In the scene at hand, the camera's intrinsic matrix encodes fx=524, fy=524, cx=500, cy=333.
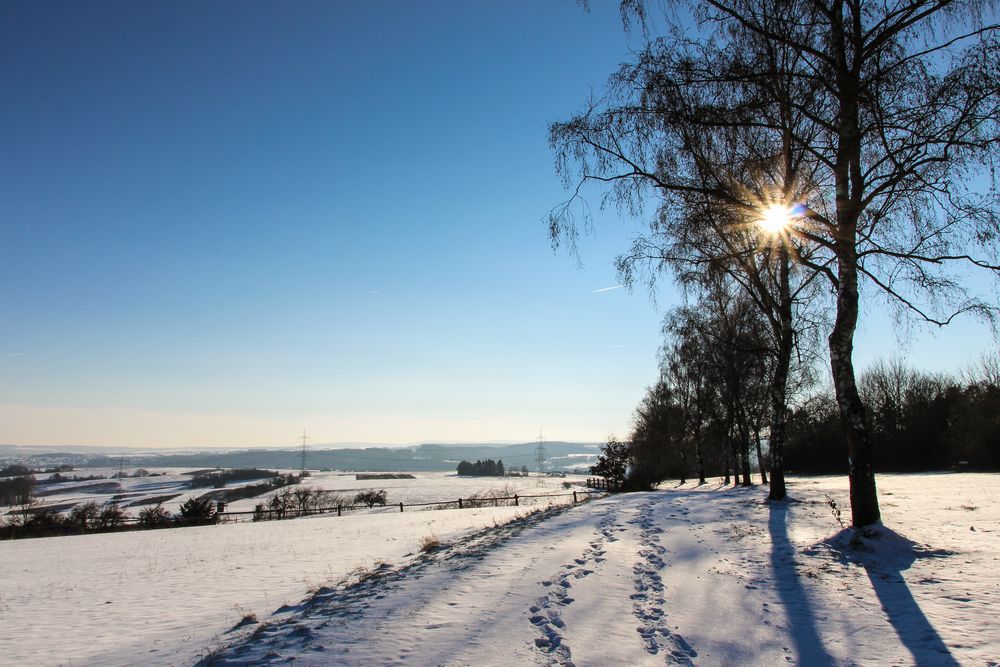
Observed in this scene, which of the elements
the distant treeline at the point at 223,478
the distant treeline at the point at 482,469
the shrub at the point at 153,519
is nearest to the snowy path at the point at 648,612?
the shrub at the point at 153,519

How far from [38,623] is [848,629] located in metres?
12.8

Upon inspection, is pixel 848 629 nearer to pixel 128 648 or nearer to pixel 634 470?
pixel 128 648

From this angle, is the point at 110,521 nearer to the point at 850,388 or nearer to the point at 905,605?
the point at 850,388

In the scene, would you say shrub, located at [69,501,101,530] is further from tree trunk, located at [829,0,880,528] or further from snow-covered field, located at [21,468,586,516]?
tree trunk, located at [829,0,880,528]

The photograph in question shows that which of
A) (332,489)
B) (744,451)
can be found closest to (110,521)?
(744,451)

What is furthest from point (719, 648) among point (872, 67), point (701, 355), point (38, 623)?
point (701, 355)

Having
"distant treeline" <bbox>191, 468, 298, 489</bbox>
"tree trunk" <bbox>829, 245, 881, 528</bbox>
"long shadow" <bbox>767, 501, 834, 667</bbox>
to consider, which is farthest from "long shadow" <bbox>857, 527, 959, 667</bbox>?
"distant treeline" <bbox>191, 468, 298, 489</bbox>

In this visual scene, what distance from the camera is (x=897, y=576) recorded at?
6.49m

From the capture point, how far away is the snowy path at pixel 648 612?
14.8 feet

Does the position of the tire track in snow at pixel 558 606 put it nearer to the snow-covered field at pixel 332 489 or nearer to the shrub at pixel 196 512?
the shrub at pixel 196 512

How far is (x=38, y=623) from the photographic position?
375 inches

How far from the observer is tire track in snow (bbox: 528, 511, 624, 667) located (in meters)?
4.59

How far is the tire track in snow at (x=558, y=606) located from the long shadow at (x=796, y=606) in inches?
78.9

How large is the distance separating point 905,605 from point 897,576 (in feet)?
3.91
